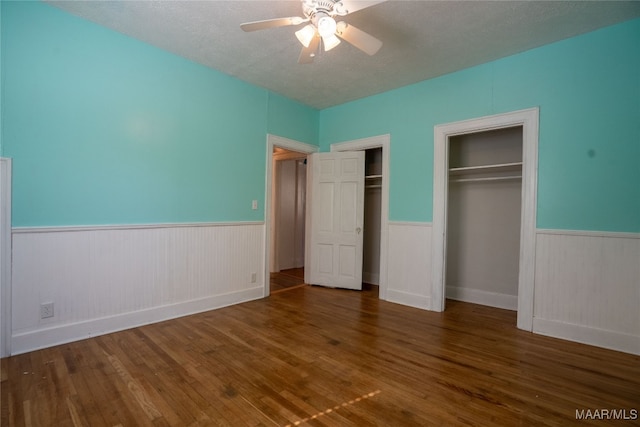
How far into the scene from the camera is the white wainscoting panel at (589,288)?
8.43 feet

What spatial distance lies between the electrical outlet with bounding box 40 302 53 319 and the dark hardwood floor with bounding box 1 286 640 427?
28 centimetres

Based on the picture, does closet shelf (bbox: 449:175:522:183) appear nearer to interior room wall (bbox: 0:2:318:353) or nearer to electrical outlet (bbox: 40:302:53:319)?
interior room wall (bbox: 0:2:318:353)

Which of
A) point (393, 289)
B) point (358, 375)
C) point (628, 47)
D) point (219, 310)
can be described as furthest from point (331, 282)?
point (628, 47)

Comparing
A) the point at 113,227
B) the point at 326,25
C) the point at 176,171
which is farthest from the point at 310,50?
the point at 113,227

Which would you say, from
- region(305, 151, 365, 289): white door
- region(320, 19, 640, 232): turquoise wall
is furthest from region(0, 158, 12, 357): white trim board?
region(320, 19, 640, 232): turquoise wall

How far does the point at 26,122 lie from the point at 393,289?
408 centimetres

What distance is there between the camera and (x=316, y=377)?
214 cm

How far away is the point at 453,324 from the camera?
126 inches

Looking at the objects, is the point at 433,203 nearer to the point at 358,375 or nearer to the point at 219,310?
the point at 358,375

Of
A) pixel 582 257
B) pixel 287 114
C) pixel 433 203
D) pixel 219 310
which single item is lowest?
pixel 219 310

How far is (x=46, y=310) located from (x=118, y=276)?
1.82ft

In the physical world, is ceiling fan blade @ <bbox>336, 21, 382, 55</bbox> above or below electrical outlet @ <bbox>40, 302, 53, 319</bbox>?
above

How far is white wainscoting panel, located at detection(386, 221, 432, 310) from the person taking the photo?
12.2 ft

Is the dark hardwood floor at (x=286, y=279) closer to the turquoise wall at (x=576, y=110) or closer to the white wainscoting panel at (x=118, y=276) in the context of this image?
the white wainscoting panel at (x=118, y=276)
